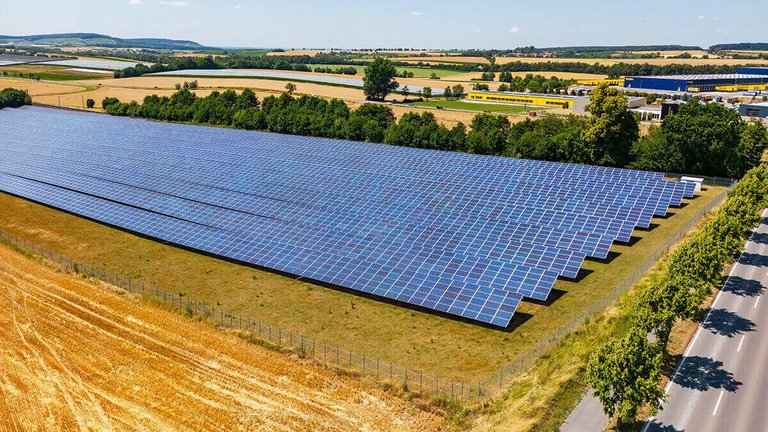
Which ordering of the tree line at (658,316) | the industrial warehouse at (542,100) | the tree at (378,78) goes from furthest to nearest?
the tree at (378,78), the industrial warehouse at (542,100), the tree line at (658,316)

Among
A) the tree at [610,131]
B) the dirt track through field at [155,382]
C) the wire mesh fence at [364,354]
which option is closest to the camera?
the dirt track through field at [155,382]

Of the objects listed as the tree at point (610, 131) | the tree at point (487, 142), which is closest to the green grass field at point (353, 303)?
the tree at point (610, 131)

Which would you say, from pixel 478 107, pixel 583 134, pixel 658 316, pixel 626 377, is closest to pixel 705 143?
pixel 583 134

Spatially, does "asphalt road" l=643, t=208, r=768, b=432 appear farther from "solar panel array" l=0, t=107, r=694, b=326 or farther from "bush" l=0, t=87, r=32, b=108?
"bush" l=0, t=87, r=32, b=108

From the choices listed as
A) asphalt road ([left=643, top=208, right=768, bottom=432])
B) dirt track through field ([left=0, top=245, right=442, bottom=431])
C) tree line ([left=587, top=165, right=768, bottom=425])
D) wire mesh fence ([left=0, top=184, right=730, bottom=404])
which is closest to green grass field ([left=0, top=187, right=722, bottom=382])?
wire mesh fence ([left=0, top=184, right=730, bottom=404])

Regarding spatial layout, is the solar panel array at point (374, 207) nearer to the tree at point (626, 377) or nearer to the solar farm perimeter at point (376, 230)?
the solar farm perimeter at point (376, 230)
